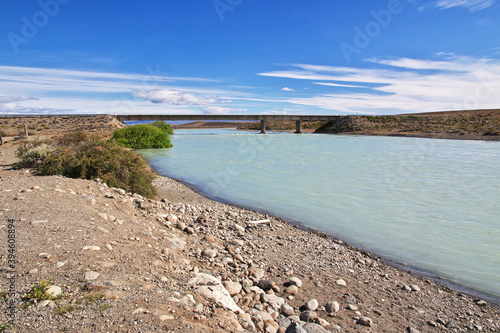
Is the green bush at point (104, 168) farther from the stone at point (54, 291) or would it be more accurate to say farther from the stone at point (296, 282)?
the stone at point (54, 291)

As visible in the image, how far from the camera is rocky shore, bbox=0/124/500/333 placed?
3428mm

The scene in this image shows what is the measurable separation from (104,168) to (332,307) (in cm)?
851

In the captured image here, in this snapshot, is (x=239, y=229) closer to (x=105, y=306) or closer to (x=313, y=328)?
(x=313, y=328)

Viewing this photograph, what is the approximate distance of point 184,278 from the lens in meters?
4.73

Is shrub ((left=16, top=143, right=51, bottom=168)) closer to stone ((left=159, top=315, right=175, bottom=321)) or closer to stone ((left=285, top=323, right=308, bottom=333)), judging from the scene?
stone ((left=159, top=315, right=175, bottom=321))

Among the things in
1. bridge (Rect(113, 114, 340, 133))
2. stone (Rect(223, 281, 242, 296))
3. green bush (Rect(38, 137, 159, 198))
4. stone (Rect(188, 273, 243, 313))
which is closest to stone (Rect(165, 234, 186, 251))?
stone (Rect(188, 273, 243, 313))

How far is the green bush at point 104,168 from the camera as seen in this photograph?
10219 mm

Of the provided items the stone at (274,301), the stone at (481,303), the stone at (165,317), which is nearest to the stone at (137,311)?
the stone at (165,317)

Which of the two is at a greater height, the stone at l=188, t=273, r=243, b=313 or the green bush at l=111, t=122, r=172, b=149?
the green bush at l=111, t=122, r=172, b=149

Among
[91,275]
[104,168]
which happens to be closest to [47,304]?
[91,275]

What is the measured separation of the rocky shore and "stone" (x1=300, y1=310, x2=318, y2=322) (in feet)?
0.09

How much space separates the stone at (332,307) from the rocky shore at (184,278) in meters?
0.02

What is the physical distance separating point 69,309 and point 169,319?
1029 millimetres

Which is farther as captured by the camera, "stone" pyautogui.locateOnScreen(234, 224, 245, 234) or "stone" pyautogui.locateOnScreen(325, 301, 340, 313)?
"stone" pyautogui.locateOnScreen(234, 224, 245, 234)
